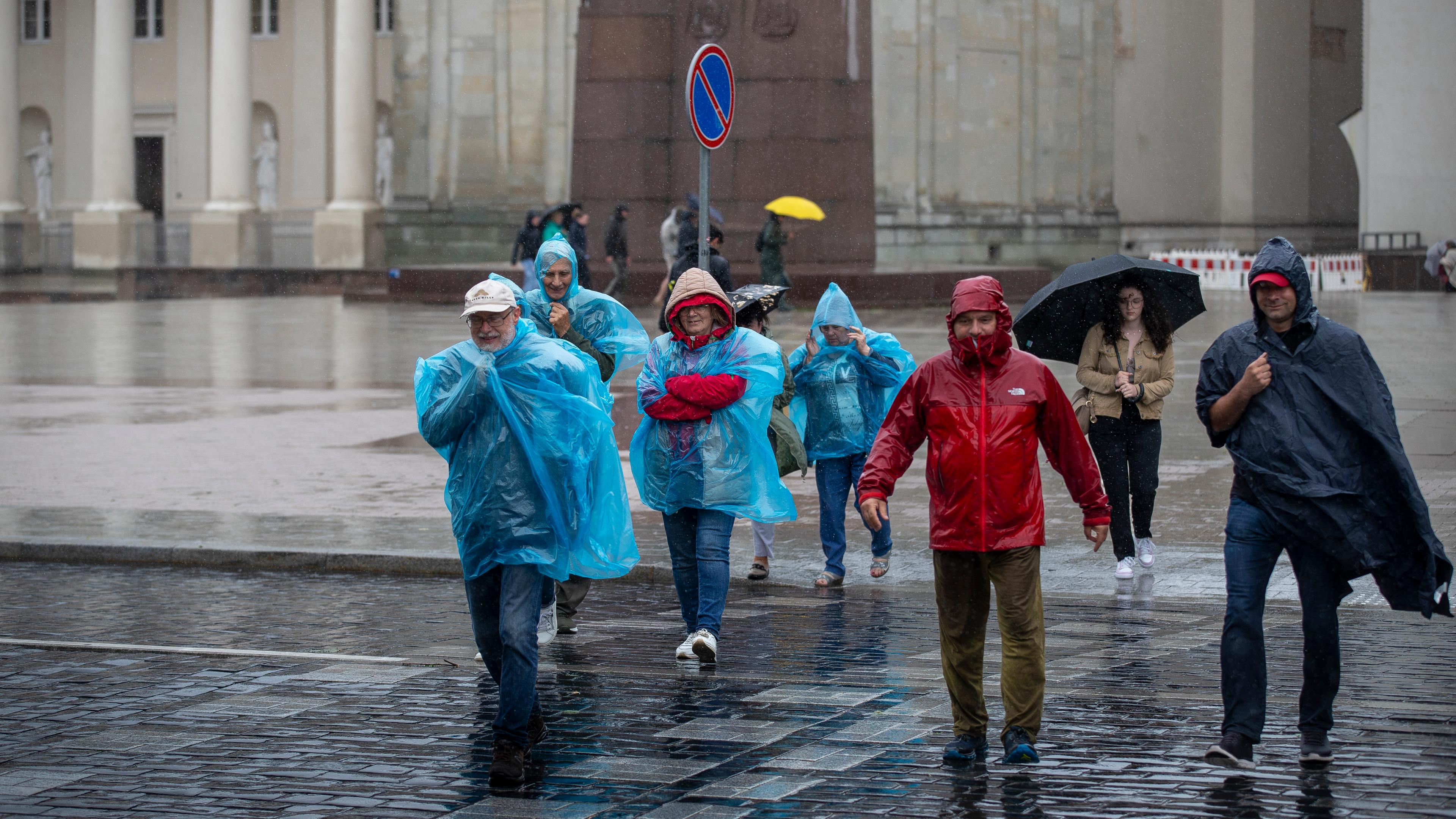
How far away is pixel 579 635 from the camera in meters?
7.78

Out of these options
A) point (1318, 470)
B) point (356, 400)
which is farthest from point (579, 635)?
point (356, 400)

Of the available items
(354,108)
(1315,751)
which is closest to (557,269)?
(1315,751)

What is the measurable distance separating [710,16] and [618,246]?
164 inches

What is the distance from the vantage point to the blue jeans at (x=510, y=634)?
5512 millimetres

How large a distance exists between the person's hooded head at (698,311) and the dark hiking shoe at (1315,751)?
2.92 m

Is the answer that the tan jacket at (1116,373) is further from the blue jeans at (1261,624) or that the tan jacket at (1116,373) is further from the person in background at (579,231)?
the person in background at (579,231)

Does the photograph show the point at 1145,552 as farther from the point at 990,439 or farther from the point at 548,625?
the point at 990,439

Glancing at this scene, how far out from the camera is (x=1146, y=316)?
9.05m

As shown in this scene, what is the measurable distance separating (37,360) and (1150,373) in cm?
1595

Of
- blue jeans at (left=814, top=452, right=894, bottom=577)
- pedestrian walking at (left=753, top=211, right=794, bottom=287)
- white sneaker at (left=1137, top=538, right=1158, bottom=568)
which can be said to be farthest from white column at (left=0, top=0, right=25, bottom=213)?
white sneaker at (left=1137, top=538, right=1158, bottom=568)

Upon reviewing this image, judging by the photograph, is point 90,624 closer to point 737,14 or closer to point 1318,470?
Answer: point 1318,470

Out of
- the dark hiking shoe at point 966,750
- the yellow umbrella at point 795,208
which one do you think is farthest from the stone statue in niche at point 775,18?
the dark hiking shoe at point 966,750

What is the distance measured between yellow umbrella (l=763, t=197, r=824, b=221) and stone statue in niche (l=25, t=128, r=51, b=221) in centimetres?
4659

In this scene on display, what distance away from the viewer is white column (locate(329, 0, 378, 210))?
165ft
